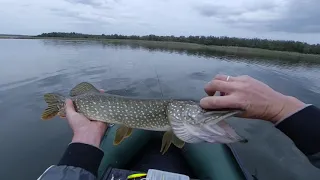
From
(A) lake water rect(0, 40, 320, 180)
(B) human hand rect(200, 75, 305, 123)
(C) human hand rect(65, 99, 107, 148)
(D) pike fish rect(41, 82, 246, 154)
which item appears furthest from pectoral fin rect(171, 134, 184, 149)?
(A) lake water rect(0, 40, 320, 180)

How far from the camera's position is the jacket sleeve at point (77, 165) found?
1.81m

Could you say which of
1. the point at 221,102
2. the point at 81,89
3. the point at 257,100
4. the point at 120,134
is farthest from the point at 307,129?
the point at 81,89

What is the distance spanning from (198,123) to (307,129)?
1.02 metres

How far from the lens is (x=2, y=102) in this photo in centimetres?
941

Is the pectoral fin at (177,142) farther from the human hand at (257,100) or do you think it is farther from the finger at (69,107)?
the human hand at (257,100)

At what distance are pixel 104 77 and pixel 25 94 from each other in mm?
4804

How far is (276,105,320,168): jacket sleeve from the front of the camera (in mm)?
1667

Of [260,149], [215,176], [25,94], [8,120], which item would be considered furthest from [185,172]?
[25,94]

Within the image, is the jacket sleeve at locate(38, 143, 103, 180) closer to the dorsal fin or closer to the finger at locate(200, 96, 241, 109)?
the finger at locate(200, 96, 241, 109)

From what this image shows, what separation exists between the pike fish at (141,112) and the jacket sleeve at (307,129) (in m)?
0.91

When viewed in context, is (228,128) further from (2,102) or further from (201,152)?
(2,102)

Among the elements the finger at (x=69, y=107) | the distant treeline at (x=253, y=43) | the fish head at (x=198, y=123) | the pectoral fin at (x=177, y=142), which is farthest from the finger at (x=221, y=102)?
the distant treeline at (x=253, y=43)

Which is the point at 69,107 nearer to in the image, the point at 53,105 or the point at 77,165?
the point at 53,105

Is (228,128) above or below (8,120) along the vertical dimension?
above
